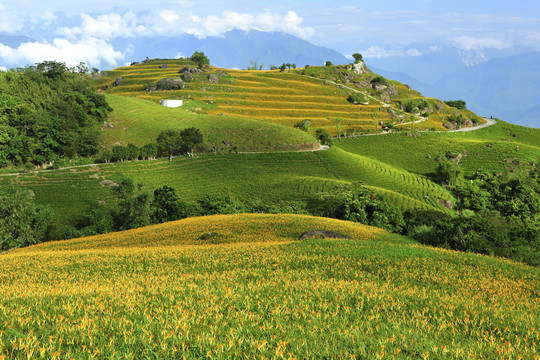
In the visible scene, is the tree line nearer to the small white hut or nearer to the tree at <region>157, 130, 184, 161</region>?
the tree at <region>157, 130, 184, 161</region>

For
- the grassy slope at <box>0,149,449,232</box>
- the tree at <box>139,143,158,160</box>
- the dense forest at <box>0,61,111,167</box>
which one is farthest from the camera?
the tree at <box>139,143,158,160</box>

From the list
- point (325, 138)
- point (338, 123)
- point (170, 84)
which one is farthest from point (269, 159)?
point (170, 84)

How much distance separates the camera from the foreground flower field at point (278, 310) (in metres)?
7.70

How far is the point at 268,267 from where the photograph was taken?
62.6 feet

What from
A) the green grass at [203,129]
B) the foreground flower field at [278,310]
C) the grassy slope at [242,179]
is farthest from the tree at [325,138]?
the foreground flower field at [278,310]

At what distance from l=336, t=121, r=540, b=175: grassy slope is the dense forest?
10556 cm

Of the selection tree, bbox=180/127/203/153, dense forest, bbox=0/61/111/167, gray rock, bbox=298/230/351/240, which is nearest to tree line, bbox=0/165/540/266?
gray rock, bbox=298/230/351/240

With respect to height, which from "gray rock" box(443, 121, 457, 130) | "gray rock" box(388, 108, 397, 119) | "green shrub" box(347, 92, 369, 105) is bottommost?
"gray rock" box(443, 121, 457, 130)

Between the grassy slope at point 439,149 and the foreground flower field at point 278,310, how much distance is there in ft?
375

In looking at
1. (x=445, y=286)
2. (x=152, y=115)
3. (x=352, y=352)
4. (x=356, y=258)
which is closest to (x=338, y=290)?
(x=352, y=352)

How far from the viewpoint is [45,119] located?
98875 mm

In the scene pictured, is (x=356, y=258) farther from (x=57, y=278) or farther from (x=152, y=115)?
(x=152, y=115)

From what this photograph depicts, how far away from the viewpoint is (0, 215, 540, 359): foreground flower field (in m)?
7.70

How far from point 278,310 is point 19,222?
60.1m
